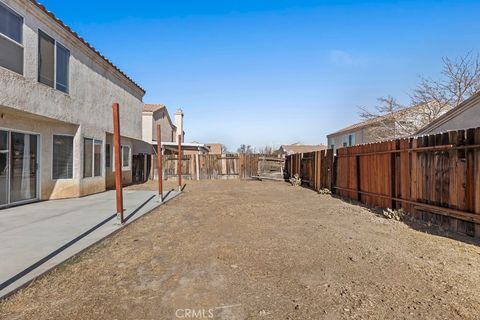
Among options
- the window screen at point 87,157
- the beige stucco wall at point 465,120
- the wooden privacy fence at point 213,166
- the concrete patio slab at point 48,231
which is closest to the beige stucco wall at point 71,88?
the window screen at point 87,157

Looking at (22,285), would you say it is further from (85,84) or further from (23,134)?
(85,84)

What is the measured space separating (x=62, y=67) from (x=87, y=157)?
10.5 ft

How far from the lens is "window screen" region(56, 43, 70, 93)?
9.15 metres

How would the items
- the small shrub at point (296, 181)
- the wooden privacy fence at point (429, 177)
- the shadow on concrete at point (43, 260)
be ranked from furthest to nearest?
the small shrub at point (296, 181) → the wooden privacy fence at point (429, 177) → the shadow on concrete at point (43, 260)

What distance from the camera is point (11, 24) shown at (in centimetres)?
727

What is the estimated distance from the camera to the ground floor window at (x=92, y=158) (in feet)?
34.9

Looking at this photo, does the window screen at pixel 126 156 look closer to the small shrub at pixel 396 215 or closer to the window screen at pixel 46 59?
the window screen at pixel 46 59

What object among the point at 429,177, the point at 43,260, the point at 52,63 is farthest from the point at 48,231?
the point at 429,177

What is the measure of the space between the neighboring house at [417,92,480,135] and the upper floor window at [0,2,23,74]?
42.9ft

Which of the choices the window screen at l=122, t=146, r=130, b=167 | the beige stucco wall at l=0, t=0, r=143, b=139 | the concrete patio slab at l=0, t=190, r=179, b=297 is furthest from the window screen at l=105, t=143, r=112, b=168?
the concrete patio slab at l=0, t=190, r=179, b=297

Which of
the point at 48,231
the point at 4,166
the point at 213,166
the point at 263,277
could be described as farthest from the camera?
the point at 213,166

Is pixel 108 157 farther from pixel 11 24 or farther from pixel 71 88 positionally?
pixel 11 24

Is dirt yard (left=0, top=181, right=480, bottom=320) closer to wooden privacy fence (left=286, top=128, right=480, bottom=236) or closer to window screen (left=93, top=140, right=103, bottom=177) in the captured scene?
wooden privacy fence (left=286, top=128, right=480, bottom=236)

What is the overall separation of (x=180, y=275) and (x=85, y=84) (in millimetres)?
9423
